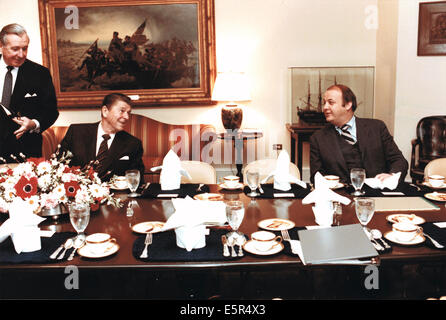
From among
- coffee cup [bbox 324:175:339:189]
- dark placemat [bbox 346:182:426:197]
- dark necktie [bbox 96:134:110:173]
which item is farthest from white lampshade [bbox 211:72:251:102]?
dark placemat [bbox 346:182:426:197]

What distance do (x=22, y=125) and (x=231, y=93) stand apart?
235 centimetres

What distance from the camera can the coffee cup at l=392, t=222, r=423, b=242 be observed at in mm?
1614

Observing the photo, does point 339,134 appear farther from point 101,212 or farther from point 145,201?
point 101,212

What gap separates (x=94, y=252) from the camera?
5.07 ft

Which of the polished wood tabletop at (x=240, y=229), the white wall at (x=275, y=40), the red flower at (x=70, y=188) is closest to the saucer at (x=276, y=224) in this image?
the polished wood tabletop at (x=240, y=229)

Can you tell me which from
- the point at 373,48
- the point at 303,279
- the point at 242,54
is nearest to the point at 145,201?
the point at 303,279

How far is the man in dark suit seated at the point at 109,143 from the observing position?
308cm

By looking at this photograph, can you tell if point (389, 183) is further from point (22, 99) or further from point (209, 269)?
point (22, 99)

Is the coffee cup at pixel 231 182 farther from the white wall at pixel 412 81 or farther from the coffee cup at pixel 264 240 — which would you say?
the white wall at pixel 412 81

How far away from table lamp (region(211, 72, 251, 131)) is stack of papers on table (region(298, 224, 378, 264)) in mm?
3467

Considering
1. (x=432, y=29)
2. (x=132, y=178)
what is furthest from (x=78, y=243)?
(x=432, y=29)

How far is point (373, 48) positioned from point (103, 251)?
15.7 feet

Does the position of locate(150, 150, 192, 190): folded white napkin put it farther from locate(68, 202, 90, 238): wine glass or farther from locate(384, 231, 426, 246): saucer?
locate(384, 231, 426, 246): saucer
